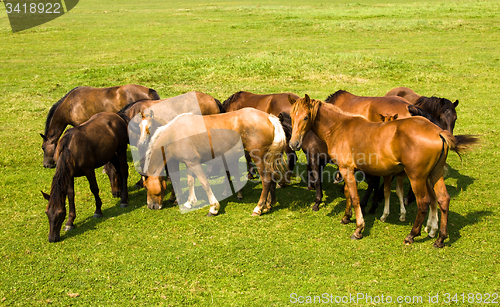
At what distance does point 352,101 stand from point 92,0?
57.8m

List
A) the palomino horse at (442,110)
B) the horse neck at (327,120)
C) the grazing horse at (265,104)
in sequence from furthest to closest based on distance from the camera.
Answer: the grazing horse at (265,104) < the palomino horse at (442,110) < the horse neck at (327,120)

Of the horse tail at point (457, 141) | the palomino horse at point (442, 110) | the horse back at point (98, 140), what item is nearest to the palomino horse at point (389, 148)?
the horse tail at point (457, 141)

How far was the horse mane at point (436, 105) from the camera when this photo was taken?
27.9 ft

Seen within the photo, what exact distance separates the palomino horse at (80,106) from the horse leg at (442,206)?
771 cm

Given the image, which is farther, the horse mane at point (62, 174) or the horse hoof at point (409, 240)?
the horse mane at point (62, 174)

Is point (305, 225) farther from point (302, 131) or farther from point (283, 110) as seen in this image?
point (283, 110)

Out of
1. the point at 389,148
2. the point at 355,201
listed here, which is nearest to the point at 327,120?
the point at 389,148

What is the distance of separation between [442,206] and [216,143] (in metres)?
4.10

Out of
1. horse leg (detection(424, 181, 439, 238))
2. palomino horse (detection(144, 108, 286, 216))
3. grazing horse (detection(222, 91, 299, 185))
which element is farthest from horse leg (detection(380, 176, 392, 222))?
grazing horse (detection(222, 91, 299, 185))

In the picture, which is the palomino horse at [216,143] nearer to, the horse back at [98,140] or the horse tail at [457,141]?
the horse back at [98,140]

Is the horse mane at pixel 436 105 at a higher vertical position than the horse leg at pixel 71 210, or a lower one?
higher

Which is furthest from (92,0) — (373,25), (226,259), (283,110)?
(226,259)

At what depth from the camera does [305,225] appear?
7246mm

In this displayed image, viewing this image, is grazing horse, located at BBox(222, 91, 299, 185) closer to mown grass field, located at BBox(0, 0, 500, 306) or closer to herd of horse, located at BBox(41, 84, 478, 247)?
herd of horse, located at BBox(41, 84, 478, 247)
